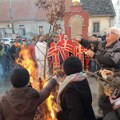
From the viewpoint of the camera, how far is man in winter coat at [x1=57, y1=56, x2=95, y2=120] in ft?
10.1

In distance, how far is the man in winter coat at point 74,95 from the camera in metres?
3.08

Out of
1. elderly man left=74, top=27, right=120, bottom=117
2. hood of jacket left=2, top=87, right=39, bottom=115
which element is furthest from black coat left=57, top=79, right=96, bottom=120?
elderly man left=74, top=27, right=120, bottom=117

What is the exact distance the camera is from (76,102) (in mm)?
3088

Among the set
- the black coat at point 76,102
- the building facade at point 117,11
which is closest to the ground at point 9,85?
the black coat at point 76,102

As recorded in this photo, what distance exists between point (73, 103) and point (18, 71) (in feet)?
2.53

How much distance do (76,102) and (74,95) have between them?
9 cm

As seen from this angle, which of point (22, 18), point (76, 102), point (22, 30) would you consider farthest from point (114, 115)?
point (22, 30)

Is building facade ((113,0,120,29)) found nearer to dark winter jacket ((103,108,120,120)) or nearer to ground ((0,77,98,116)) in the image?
ground ((0,77,98,116))

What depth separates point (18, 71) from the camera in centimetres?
311

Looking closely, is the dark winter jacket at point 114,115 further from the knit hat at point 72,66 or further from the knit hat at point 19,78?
the knit hat at point 19,78

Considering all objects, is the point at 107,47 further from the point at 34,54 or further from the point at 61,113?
the point at 34,54

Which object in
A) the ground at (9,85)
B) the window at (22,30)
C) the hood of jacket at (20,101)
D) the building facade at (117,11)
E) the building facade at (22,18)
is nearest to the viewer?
the hood of jacket at (20,101)

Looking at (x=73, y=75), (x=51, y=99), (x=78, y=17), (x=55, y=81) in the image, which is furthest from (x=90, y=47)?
(x=78, y=17)

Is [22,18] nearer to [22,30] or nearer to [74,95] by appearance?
[22,30]
